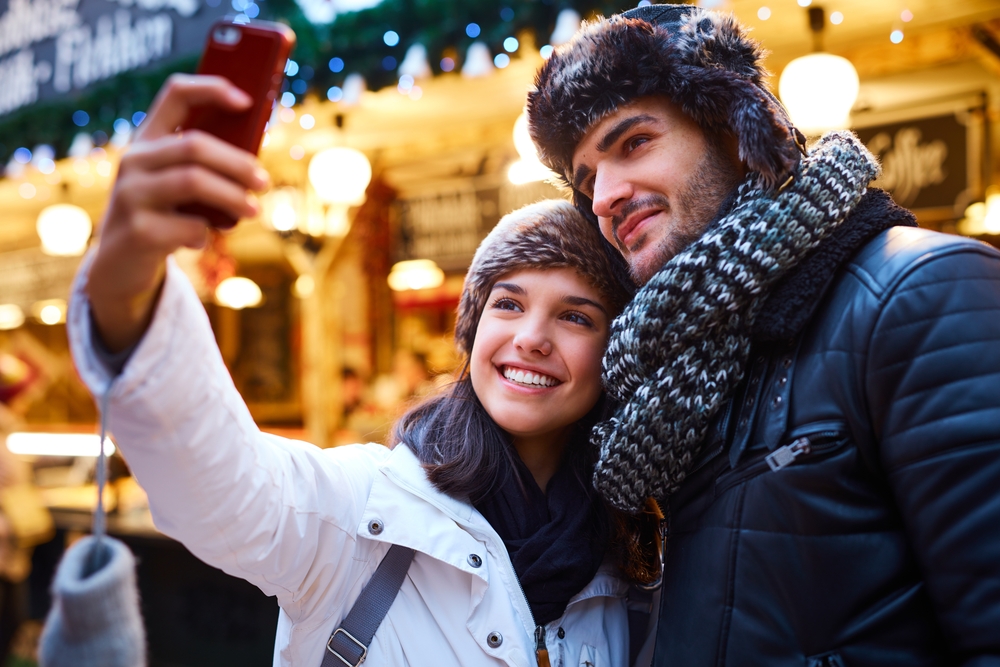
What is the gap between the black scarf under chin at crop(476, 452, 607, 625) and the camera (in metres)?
1.49

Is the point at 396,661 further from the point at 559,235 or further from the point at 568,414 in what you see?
the point at 559,235

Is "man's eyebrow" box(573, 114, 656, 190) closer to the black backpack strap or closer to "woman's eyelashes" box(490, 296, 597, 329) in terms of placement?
"woman's eyelashes" box(490, 296, 597, 329)

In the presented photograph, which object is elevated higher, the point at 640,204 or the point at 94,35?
the point at 94,35

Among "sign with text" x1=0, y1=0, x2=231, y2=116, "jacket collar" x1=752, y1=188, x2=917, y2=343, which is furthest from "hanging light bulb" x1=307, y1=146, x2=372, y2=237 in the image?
"jacket collar" x1=752, y1=188, x2=917, y2=343

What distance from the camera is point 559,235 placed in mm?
1733

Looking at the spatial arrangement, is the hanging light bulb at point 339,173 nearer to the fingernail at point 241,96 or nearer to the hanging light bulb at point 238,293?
the fingernail at point 241,96

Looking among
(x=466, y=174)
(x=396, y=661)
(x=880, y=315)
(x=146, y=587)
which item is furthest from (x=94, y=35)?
(x=880, y=315)

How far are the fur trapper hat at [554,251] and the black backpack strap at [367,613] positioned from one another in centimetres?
78

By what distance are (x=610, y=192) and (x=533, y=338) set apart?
408 mm

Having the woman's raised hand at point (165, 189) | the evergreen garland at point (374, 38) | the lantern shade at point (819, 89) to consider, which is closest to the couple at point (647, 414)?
the woman's raised hand at point (165, 189)

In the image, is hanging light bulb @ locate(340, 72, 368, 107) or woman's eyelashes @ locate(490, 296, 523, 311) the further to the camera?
hanging light bulb @ locate(340, 72, 368, 107)

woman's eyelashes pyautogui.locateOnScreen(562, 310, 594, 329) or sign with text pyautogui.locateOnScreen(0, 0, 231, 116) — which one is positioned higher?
sign with text pyautogui.locateOnScreen(0, 0, 231, 116)

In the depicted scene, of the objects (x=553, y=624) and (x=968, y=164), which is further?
(x=968, y=164)

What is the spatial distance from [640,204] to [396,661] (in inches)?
43.9
